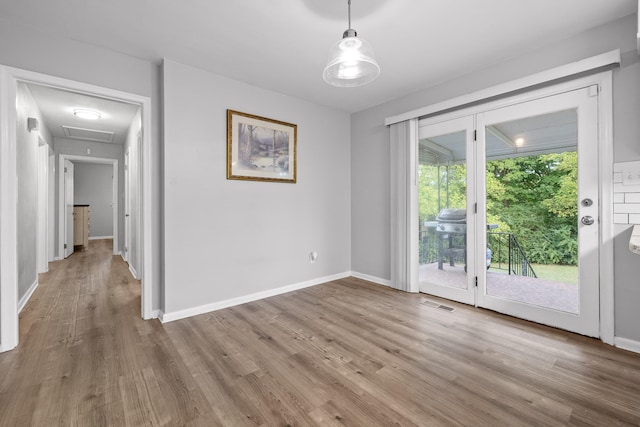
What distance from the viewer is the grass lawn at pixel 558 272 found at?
2.46 m

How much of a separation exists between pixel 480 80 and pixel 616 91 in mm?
1079

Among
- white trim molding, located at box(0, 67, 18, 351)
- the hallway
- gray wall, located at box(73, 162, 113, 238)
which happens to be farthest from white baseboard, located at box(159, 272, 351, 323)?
gray wall, located at box(73, 162, 113, 238)

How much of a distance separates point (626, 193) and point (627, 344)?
115 centimetres

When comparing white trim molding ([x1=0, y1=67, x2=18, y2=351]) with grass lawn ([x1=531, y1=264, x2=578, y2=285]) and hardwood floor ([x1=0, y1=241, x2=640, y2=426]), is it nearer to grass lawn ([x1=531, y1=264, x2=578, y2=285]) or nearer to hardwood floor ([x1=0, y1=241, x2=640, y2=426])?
hardwood floor ([x1=0, y1=241, x2=640, y2=426])

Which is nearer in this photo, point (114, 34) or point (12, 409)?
point (12, 409)

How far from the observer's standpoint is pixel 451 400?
161 cm

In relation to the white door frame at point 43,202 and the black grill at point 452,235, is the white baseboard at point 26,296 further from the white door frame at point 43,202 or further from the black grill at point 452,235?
the black grill at point 452,235

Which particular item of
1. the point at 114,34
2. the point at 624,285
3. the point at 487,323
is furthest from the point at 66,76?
the point at 624,285

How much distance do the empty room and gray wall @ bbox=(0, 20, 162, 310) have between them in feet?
0.06

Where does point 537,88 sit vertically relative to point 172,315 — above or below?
above

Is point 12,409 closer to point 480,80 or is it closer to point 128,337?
point 128,337

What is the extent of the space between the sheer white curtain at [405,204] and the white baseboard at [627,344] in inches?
69.3

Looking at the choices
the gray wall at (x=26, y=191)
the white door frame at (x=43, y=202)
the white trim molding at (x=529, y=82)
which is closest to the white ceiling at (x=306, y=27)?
the white trim molding at (x=529, y=82)

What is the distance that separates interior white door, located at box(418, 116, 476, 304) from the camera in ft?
10.2
